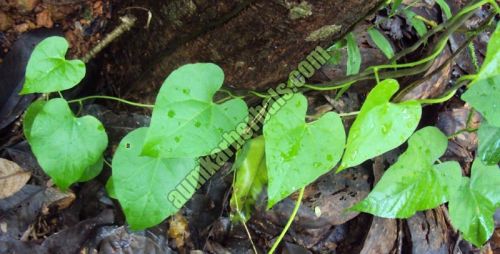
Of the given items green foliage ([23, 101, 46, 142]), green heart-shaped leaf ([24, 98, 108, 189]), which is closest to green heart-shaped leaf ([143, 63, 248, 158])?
green heart-shaped leaf ([24, 98, 108, 189])

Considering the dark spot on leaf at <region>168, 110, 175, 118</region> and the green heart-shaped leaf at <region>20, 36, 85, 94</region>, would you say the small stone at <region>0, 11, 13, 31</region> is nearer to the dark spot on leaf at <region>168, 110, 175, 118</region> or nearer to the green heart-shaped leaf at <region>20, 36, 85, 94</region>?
the green heart-shaped leaf at <region>20, 36, 85, 94</region>

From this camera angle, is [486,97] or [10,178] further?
[10,178]

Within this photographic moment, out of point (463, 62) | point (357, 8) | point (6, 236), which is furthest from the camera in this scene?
point (463, 62)

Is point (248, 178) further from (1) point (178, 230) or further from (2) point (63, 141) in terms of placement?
(2) point (63, 141)

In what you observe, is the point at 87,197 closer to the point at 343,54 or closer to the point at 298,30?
the point at 298,30

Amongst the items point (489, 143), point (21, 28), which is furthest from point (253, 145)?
point (21, 28)

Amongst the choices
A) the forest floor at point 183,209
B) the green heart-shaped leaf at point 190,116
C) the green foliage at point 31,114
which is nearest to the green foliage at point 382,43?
the forest floor at point 183,209

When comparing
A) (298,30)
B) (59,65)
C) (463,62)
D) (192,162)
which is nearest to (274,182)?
(192,162)
